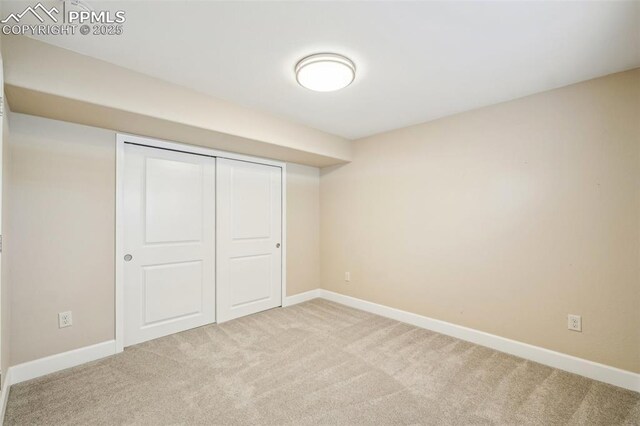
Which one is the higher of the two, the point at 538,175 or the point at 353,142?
the point at 353,142

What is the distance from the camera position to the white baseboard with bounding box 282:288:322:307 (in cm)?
410

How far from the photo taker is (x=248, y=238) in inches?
148

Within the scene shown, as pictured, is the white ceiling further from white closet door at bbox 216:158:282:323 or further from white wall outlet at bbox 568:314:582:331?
white wall outlet at bbox 568:314:582:331

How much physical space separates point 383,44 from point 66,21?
1899 mm

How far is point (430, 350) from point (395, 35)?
2650 mm

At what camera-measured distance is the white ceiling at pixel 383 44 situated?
1.56 meters

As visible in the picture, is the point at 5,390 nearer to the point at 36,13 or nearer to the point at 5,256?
the point at 5,256

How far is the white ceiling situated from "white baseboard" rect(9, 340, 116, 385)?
2.38m

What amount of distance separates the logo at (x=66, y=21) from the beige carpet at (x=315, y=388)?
239cm

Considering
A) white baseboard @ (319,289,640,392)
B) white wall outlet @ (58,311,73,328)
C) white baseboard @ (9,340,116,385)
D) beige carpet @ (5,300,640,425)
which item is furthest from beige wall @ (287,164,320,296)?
white wall outlet @ (58,311,73,328)

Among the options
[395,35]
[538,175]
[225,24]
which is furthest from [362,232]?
[225,24]

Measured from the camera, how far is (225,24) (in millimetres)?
1670

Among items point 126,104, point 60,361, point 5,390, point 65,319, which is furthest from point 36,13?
point 60,361

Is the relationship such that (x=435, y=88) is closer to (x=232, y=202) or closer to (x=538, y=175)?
(x=538, y=175)
